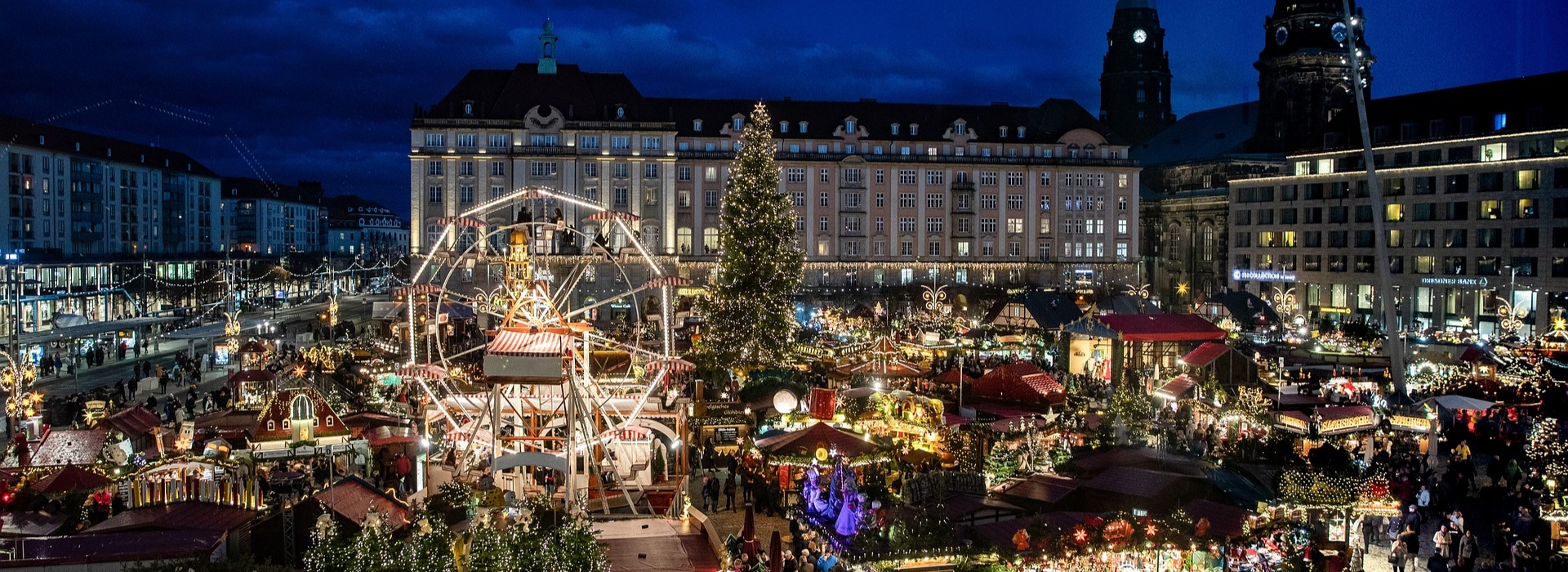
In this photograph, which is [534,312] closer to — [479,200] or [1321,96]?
[479,200]

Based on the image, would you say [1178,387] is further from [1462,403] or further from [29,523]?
[29,523]

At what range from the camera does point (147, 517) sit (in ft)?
46.5

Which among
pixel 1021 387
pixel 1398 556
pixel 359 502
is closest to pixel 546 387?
pixel 359 502

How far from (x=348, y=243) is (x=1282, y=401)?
183 metres

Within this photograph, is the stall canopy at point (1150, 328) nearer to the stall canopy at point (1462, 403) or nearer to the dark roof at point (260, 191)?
the stall canopy at point (1462, 403)

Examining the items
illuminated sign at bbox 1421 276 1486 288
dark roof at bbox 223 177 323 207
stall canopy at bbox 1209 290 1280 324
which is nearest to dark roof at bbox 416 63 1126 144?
illuminated sign at bbox 1421 276 1486 288

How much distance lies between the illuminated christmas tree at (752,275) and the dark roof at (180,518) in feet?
73.8

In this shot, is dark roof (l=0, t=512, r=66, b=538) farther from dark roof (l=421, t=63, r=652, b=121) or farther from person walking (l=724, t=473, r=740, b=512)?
dark roof (l=421, t=63, r=652, b=121)

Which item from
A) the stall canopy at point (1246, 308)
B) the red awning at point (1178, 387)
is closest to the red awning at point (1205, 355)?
the red awning at point (1178, 387)

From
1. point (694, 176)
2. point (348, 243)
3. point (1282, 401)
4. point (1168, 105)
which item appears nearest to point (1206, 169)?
point (1168, 105)

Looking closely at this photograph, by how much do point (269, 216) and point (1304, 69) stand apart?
117538 millimetres

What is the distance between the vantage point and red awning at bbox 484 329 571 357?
53.3 ft

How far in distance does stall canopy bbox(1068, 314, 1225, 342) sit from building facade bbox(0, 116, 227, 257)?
54811 millimetres

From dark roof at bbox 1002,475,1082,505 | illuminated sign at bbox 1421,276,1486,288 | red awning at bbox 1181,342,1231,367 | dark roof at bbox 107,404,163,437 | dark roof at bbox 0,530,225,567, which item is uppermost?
illuminated sign at bbox 1421,276,1486,288
